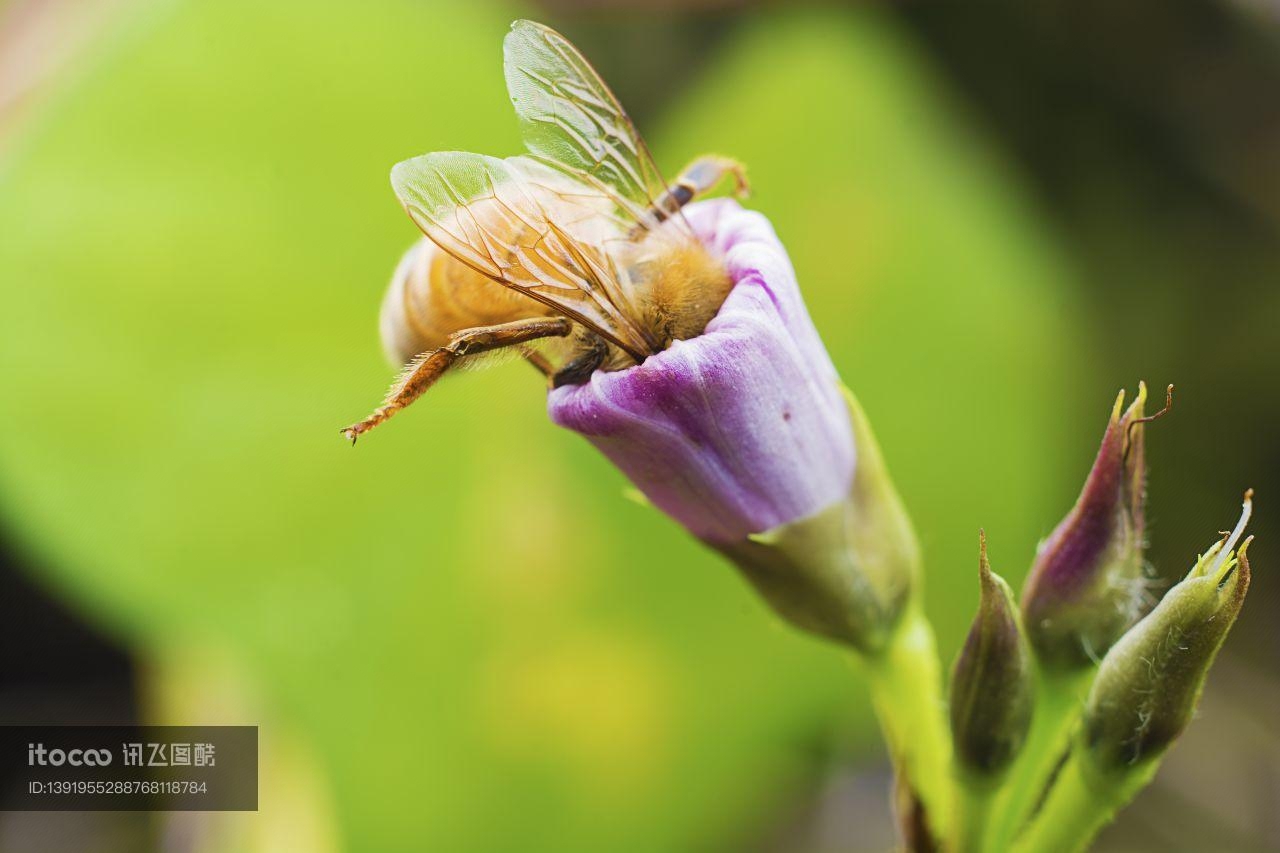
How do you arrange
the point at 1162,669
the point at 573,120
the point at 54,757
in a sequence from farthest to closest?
the point at 54,757 → the point at 573,120 → the point at 1162,669

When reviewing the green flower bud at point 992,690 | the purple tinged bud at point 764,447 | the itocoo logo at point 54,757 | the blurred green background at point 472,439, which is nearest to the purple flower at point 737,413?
the purple tinged bud at point 764,447

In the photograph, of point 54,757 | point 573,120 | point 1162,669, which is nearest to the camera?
point 1162,669

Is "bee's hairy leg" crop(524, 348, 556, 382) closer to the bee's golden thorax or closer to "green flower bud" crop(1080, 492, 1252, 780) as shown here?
the bee's golden thorax

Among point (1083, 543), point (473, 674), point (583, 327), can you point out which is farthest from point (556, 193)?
point (473, 674)

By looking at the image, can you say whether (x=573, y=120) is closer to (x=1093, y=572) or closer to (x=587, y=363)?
(x=587, y=363)

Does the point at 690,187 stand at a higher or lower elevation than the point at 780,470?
higher

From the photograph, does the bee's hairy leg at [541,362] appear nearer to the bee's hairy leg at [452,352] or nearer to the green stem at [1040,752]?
the bee's hairy leg at [452,352]

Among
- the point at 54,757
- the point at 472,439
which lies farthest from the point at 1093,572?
the point at 54,757
